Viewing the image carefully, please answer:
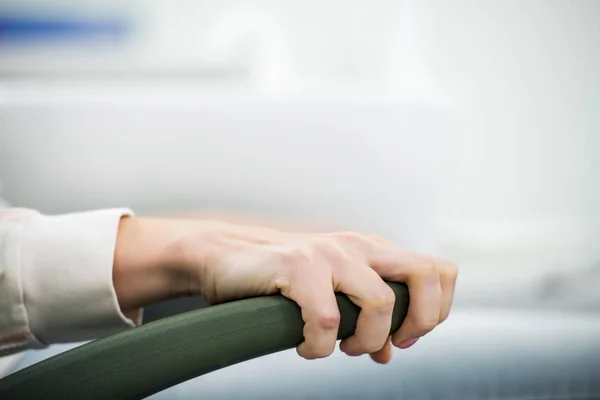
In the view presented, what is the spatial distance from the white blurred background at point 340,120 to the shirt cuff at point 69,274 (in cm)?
9

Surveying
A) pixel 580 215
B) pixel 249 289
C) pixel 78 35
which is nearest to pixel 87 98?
pixel 249 289

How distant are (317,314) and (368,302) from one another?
2 centimetres

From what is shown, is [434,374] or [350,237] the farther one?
[434,374]

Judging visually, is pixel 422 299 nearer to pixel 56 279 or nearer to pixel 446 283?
pixel 446 283

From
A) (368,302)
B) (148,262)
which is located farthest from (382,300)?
(148,262)

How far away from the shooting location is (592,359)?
36 cm

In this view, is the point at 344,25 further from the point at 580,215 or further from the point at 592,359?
the point at 592,359

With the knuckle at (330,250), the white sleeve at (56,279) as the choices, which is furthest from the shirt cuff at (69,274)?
the knuckle at (330,250)

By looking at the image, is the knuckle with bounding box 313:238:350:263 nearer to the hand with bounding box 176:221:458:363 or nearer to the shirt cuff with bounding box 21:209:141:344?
the hand with bounding box 176:221:458:363

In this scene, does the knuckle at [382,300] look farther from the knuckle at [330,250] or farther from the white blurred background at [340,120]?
the white blurred background at [340,120]

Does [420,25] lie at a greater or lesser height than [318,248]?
greater

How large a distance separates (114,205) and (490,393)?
276 mm

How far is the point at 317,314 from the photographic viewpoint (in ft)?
0.64

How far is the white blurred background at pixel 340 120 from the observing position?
36cm
